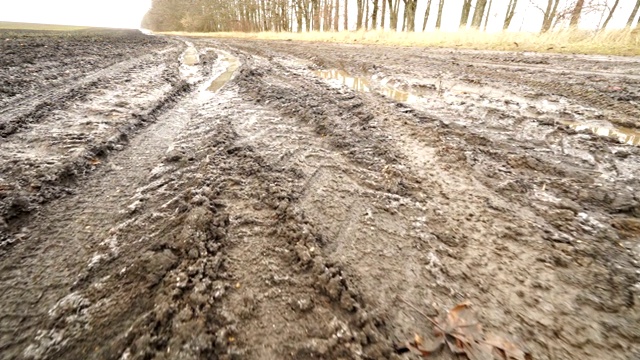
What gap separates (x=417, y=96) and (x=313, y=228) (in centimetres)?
326

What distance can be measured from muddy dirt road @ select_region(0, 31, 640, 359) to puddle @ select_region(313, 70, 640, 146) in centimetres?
6

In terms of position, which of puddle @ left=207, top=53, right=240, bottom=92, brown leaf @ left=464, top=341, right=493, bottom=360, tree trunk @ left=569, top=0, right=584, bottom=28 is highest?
tree trunk @ left=569, top=0, right=584, bottom=28

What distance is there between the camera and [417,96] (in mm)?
4102

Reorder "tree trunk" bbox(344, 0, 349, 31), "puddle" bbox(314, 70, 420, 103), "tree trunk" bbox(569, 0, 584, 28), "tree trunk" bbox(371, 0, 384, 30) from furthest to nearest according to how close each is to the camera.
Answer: "tree trunk" bbox(344, 0, 349, 31), "tree trunk" bbox(371, 0, 384, 30), "tree trunk" bbox(569, 0, 584, 28), "puddle" bbox(314, 70, 420, 103)

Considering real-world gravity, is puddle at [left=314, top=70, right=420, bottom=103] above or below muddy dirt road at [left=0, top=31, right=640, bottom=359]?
above

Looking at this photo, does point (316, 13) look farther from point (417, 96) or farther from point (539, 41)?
point (417, 96)

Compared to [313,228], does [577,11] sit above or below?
above

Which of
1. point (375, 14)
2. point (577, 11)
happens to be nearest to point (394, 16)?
point (375, 14)

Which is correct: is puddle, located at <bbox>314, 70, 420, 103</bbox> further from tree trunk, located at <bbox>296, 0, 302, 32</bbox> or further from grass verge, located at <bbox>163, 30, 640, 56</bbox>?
tree trunk, located at <bbox>296, 0, 302, 32</bbox>

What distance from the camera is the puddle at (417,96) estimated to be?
108 inches

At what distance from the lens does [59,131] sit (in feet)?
9.37

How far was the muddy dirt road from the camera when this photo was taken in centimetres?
111

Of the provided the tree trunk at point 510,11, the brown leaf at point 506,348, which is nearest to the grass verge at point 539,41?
the brown leaf at point 506,348

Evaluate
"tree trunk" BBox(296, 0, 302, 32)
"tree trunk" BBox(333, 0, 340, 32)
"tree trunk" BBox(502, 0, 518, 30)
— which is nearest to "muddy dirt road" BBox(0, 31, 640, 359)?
"tree trunk" BBox(502, 0, 518, 30)
